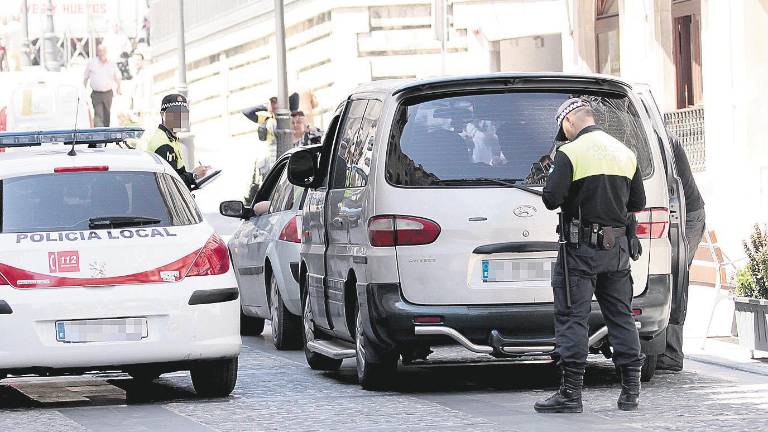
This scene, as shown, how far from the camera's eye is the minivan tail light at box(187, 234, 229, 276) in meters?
11.3

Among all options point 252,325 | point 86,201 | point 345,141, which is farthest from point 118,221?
point 252,325

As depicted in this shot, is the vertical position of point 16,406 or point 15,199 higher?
point 15,199

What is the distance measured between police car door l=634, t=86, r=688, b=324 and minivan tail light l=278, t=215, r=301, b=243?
141 inches

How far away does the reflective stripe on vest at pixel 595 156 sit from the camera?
10430mm

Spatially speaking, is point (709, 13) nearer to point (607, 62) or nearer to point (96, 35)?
point (607, 62)

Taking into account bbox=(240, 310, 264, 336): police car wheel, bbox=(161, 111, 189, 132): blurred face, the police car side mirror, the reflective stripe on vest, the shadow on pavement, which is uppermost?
bbox=(161, 111, 189, 132): blurred face

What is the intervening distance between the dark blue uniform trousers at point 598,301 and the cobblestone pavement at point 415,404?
1.11ft

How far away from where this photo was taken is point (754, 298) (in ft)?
43.0

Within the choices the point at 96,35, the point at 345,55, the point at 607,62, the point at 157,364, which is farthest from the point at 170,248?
the point at 96,35

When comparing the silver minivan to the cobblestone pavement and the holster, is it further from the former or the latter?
the holster

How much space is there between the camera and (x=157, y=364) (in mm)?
11297

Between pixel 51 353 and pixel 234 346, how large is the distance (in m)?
1.08

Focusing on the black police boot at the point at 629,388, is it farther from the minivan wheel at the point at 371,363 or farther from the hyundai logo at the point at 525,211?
the minivan wheel at the point at 371,363

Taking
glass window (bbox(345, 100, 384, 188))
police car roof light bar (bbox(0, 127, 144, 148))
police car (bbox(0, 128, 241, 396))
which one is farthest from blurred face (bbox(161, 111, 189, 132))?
police car (bbox(0, 128, 241, 396))
